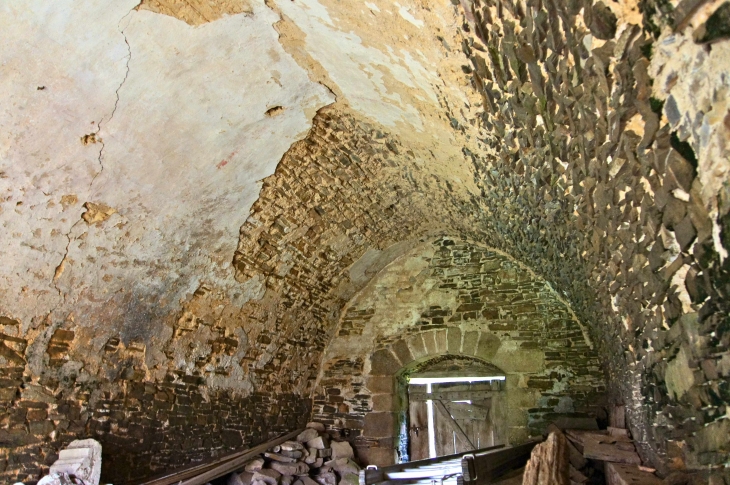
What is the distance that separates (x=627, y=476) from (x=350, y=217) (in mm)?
3199

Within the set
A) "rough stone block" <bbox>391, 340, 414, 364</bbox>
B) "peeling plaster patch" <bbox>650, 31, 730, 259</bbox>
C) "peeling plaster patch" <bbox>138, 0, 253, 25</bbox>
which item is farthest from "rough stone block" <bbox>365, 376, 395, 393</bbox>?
"peeling plaster patch" <bbox>650, 31, 730, 259</bbox>

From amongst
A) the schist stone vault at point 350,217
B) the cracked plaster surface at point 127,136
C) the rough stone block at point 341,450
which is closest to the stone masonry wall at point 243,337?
the schist stone vault at point 350,217

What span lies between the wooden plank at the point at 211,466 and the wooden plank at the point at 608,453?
292cm

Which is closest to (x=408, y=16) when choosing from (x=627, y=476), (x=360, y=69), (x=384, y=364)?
(x=360, y=69)

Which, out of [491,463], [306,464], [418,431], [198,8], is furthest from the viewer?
[418,431]

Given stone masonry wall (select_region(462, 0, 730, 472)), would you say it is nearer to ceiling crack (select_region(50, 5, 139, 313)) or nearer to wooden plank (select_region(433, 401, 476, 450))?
ceiling crack (select_region(50, 5, 139, 313))

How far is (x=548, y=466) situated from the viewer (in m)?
3.68

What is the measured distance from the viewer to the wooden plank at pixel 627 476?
3.11 meters

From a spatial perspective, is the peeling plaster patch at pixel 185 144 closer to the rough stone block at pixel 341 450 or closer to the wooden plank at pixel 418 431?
the rough stone block at pixel 341 450

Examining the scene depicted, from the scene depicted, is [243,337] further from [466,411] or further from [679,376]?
[679,376]

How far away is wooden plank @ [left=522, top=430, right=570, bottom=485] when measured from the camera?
353cm

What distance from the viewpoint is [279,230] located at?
511 centimetres

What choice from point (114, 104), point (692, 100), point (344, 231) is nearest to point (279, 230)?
point (344, 231)

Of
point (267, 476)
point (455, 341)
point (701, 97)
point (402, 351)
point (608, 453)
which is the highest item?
point (701, 97)
